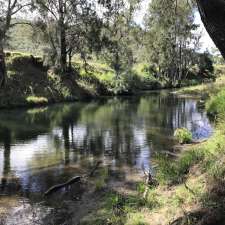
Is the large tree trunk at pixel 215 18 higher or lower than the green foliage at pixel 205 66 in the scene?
lower

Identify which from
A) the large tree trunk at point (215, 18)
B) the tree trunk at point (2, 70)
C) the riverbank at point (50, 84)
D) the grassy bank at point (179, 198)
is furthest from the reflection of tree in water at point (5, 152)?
the tree trunk at point (2, 70)

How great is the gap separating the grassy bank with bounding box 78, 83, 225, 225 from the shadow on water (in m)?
1.58

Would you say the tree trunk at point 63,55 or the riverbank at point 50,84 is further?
the tree trunk at point 63,55

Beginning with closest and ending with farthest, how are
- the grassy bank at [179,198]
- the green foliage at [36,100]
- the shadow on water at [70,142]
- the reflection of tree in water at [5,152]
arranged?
the grassy bank at [179,198], the shadow on water at [70,142], the reflection of tree in water at [5,152], the green foliage at [36,100]

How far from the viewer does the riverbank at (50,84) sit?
42444 mm

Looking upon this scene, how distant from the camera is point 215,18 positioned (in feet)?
26.0

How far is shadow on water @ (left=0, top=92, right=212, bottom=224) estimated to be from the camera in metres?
14.5

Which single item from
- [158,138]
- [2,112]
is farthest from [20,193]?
[2,112]

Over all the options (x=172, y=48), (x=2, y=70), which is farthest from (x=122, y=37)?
(x=2, y=70)

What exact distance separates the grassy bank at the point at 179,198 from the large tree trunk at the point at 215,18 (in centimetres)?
287

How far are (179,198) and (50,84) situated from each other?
39.5 m

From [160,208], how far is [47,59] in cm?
4348

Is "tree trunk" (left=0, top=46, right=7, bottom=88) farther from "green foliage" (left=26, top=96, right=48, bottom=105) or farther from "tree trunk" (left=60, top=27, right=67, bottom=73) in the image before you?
"tree trunk" (left=60, top=27, right=67, bottom=73)

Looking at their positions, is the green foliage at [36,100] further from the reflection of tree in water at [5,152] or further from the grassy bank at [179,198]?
the grassy bank at [179,198]
